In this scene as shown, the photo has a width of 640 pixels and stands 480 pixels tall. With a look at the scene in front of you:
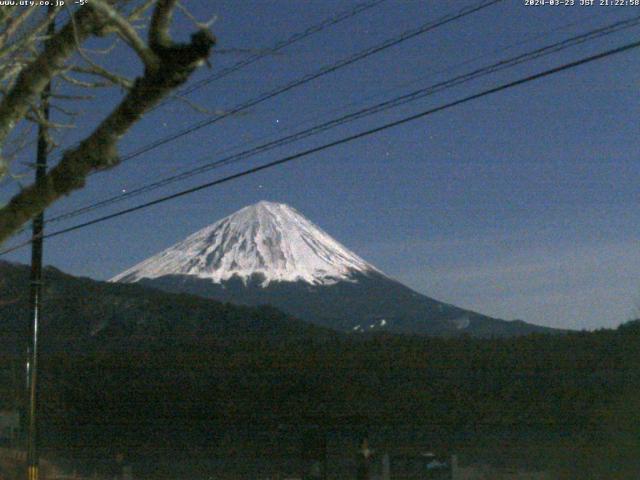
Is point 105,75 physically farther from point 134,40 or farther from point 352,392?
point 352,392

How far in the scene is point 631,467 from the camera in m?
18.7

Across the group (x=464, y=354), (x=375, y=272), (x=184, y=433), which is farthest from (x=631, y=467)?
(x=375, y=272)

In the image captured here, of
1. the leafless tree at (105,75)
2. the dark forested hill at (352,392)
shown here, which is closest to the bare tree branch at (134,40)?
the leafless tree at (105,75)

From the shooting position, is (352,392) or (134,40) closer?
(134,40)

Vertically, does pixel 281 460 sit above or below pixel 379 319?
below

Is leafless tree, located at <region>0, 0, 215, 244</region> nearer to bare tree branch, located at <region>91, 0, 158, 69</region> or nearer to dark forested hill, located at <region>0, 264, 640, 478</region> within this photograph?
bare tree branch, located at <region>91, 0, 158, 69</region>

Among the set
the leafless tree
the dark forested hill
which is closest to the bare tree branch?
the leafless tree

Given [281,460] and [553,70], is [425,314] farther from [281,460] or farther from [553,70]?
[553,70]

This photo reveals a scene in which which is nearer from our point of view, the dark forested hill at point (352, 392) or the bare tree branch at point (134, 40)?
the bare tree branch at point (134, 40)

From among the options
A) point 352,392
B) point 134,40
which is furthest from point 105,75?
point 352,392

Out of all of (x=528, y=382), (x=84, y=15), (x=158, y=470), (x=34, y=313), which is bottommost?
(x=158, y=470)

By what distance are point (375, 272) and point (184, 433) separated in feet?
189

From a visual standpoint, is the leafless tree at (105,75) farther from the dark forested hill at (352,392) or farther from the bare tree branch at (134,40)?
the dark forested hill at (352,392)

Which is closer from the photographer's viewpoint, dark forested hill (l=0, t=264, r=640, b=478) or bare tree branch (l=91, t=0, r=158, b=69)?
bare tree branch (l=91, t=0, r=158, b=69)
